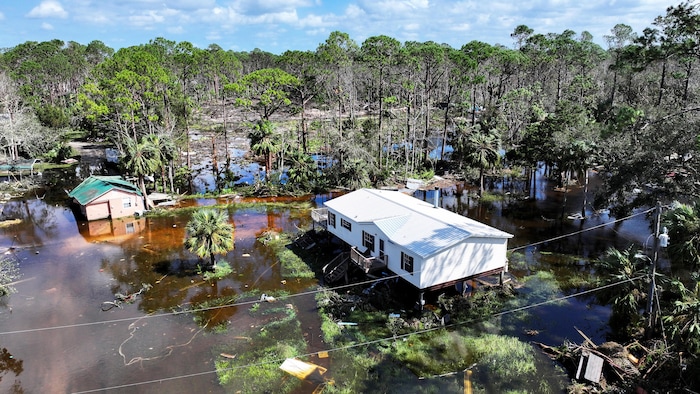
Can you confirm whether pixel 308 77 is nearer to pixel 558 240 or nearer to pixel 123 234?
pixel 123 234

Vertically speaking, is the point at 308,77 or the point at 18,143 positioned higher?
the point at 308,77

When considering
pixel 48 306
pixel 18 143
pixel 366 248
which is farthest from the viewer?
pixel 18 143

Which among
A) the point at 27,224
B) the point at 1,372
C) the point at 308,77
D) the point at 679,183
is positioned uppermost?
the point at 308,77

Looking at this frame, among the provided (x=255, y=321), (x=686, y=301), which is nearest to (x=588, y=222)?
(x=686, y=301)

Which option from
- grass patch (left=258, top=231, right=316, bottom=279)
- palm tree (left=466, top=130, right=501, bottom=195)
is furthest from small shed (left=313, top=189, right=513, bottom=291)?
palm tree (left=466, top=130, right=501, bottom=195)

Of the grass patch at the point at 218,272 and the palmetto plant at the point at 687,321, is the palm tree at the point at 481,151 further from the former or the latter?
the grass patch at the point at 218,272

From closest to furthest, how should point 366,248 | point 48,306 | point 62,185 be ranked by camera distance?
point 48,306 → point 366,248 → point 62,185

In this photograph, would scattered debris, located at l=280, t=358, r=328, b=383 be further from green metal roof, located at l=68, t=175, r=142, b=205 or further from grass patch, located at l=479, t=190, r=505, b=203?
grass patch, located at l=479, t=190, r=505, b=203

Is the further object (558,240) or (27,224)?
(27,224)
